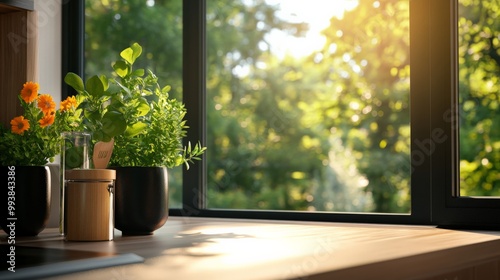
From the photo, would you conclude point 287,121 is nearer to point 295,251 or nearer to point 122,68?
point 122,68

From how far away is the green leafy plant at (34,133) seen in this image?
169 cm

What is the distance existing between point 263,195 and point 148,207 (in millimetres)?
9659

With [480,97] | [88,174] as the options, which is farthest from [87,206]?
[480,97]

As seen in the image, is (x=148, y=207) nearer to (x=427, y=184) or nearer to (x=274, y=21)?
(x=427, y=184)

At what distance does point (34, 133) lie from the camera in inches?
68.1

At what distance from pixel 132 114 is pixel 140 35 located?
853 cm

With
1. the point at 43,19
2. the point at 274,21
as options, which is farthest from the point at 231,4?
the point at 43,19

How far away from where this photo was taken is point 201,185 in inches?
92.1

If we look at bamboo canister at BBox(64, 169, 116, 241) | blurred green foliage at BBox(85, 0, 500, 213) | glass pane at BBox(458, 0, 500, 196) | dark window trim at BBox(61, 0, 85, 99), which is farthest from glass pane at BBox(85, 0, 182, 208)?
bamboo canister at BBox(64, 169, 116, 241)

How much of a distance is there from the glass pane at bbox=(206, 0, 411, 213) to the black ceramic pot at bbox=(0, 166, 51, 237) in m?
8.37

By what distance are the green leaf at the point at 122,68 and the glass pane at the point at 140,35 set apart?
26.6ft

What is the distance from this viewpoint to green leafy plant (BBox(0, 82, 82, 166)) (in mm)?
1694

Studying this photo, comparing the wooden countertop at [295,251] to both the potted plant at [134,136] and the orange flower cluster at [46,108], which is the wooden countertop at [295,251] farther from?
the orange flower cluster at [46,108]

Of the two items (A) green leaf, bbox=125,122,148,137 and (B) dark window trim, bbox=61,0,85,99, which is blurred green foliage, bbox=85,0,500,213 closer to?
(B) dark window trim, bbox=61,0,85,99
